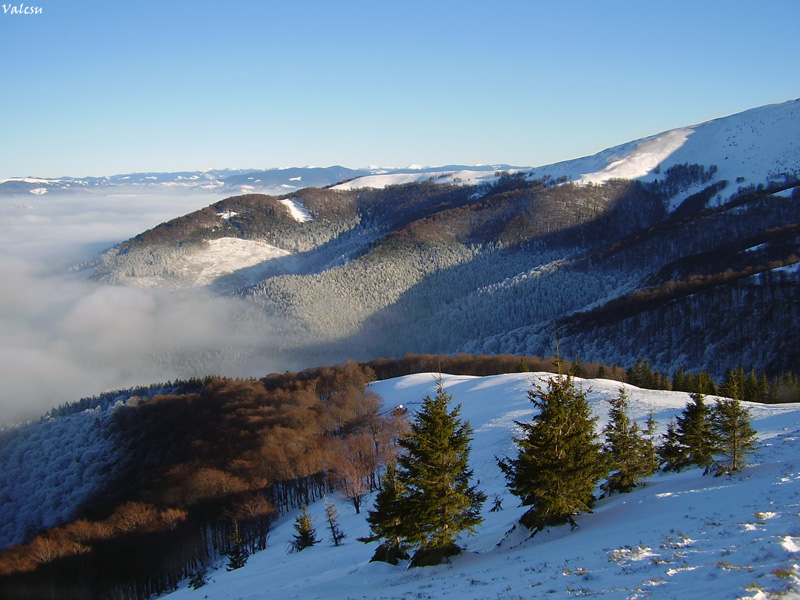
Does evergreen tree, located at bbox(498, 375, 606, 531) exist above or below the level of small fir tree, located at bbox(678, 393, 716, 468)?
above

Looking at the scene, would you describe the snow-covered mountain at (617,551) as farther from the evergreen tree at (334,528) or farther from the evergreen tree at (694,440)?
the evergreen tree at (694,440)

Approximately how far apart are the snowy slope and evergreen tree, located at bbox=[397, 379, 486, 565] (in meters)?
1.21

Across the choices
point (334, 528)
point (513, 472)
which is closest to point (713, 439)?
point (513, 472)

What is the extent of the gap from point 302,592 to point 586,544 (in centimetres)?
1400

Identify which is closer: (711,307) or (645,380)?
(645,380)

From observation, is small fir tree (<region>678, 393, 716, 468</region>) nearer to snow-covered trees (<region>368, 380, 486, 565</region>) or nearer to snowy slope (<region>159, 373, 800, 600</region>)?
snowy slope (<region>159, 373, 800, 600</region>)

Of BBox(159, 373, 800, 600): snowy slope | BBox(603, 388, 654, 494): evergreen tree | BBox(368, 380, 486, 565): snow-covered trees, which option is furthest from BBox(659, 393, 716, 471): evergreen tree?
BBox(368, 380, 486, 565): snow-covered trees

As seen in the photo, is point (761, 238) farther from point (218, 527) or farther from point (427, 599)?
point (427, 599)

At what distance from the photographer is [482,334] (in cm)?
18438

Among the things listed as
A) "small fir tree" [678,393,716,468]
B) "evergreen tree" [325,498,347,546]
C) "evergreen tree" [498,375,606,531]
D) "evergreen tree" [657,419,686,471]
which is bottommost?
"evergreen tree" [325,498,347,546]

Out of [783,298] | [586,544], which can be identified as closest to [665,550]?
[586,544]

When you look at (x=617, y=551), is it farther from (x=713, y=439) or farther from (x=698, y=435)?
(x=698, y=435)

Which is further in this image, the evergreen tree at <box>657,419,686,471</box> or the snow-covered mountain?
the evergreen tree at <box>657,419,686,471</box>

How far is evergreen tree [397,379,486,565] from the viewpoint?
75.4 feet
